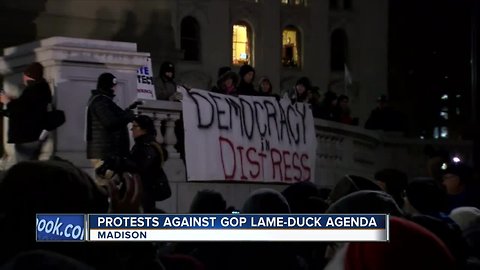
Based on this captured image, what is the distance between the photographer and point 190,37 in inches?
1751

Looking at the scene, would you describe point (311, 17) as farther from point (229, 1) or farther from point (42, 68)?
point (42, 68)

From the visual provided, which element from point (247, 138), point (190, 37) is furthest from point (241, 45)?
point (247, 138)

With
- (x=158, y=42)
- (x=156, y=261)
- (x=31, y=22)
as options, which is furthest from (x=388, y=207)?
(x=158, y=42)

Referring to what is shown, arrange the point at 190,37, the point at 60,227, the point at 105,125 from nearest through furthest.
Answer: the point at 60,227 → the point at 105,125 → the point at 190,37

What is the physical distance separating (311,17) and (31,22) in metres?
30.7

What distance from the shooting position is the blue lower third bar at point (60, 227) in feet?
9.99

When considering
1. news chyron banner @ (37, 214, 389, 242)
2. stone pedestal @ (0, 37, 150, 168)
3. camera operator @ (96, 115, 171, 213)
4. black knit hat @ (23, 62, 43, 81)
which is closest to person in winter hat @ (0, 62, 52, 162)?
black knit hat @ (23, 62, 43, 81)

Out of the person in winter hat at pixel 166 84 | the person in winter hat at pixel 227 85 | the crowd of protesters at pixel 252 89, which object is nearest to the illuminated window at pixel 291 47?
the crowd of protesters at pixel 252 89

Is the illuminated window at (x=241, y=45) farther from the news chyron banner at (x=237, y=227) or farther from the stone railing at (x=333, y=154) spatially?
the news chyron banner at (x=237, y=227)

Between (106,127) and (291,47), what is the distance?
128 ft

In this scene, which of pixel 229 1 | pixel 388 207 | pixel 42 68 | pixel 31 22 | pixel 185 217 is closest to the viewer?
pixel 388 207

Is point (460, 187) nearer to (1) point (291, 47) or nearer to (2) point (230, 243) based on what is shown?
(2) point (230, 243)

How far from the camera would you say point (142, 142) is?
30.6 ft

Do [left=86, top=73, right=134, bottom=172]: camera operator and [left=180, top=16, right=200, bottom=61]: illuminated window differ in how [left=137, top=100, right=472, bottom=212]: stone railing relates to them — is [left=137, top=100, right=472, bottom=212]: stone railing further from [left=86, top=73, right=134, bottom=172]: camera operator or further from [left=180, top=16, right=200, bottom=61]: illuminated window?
[left=180, top=16, right=200, bottom=61]: illuminated window
